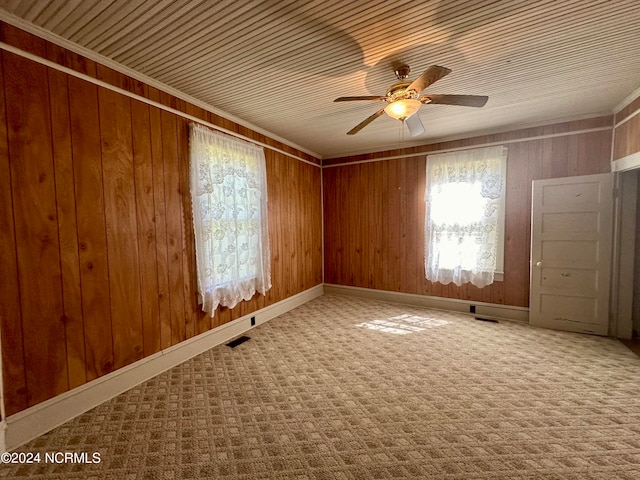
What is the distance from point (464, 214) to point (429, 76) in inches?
103

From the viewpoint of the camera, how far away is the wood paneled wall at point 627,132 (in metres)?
2.72

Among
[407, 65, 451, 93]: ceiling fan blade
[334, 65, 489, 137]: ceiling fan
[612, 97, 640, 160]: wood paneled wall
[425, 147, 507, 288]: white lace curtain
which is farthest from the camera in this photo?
[425, 147, 507, 288]: white lace curtain

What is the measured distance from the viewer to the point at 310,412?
1955 mm

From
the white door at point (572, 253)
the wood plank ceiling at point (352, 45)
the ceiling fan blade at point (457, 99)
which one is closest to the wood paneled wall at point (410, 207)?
the white door at point (572, 253)

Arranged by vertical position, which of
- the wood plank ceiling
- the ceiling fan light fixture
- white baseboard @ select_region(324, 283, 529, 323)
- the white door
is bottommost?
white baseboard @ select_region(324, 283, 529, 323)

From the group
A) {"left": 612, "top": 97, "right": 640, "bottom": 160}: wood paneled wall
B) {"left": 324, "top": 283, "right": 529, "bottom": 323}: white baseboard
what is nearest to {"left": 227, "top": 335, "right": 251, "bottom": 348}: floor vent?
{"left": 324, "top": 283, "right": 529, "bottom": 323}: white baseboard

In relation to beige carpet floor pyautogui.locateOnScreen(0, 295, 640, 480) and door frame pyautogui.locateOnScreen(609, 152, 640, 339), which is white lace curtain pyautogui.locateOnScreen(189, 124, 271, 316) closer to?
beige carpet floor pyautogui.locateOnScreen(0, 295, 640, 480)

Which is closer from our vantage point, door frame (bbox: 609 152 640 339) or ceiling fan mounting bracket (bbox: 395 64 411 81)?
ceiling fan mounting bracket (bbox: 395 64 411 81)

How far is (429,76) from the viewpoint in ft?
5.83

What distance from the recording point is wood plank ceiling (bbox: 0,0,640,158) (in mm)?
1604

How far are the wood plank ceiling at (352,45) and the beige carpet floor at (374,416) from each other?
256 cm

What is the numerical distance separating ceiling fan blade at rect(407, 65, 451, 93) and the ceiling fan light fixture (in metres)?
0.09

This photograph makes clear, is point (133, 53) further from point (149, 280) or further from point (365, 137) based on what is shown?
point (365, 137)

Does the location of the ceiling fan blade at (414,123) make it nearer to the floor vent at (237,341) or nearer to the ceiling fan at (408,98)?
the ceiling fan at (408,98)
